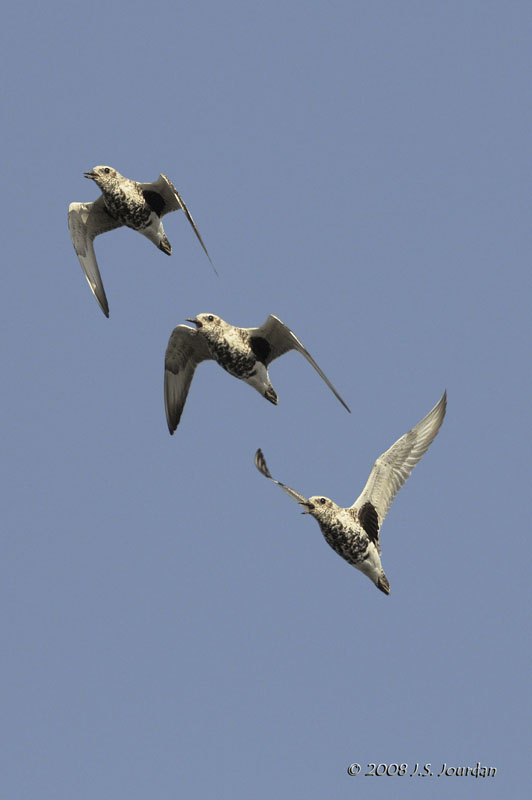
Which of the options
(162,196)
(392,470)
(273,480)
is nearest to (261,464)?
(273,480)

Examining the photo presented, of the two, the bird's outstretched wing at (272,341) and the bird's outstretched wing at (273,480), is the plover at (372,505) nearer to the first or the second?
the bird's outstretched wing at (273,480)

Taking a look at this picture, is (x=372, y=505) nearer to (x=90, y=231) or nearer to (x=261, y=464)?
(x=261, y=464)

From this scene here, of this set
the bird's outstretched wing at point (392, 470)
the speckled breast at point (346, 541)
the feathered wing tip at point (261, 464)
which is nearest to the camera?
the speckled breast at point (346, 541)

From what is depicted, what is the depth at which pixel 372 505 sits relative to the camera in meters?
23.7

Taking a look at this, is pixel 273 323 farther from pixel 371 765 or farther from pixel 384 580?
pixel 371 765

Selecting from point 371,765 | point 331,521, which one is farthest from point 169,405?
point 371,765

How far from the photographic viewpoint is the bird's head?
25.4 m

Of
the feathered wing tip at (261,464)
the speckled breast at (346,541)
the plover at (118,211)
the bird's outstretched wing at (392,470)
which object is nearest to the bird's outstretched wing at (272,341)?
the feathered wing tip at (261,464)

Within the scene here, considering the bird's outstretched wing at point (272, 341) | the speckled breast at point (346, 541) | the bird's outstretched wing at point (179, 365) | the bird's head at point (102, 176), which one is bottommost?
the speckled breast at point (346, 541)

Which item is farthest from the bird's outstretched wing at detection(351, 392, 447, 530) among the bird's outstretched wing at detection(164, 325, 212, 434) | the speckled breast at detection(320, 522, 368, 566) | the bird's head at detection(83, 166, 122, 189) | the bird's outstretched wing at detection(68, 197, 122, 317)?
the bird's head at detection(83, 166, 122, 189)

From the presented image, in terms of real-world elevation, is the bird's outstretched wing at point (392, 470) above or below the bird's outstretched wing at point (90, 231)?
below

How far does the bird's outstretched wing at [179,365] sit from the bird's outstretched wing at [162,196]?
7.57 feet

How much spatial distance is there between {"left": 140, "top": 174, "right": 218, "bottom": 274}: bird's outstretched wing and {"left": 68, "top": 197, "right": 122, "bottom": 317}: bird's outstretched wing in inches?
39.7

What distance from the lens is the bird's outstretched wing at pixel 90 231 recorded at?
26641 mm
